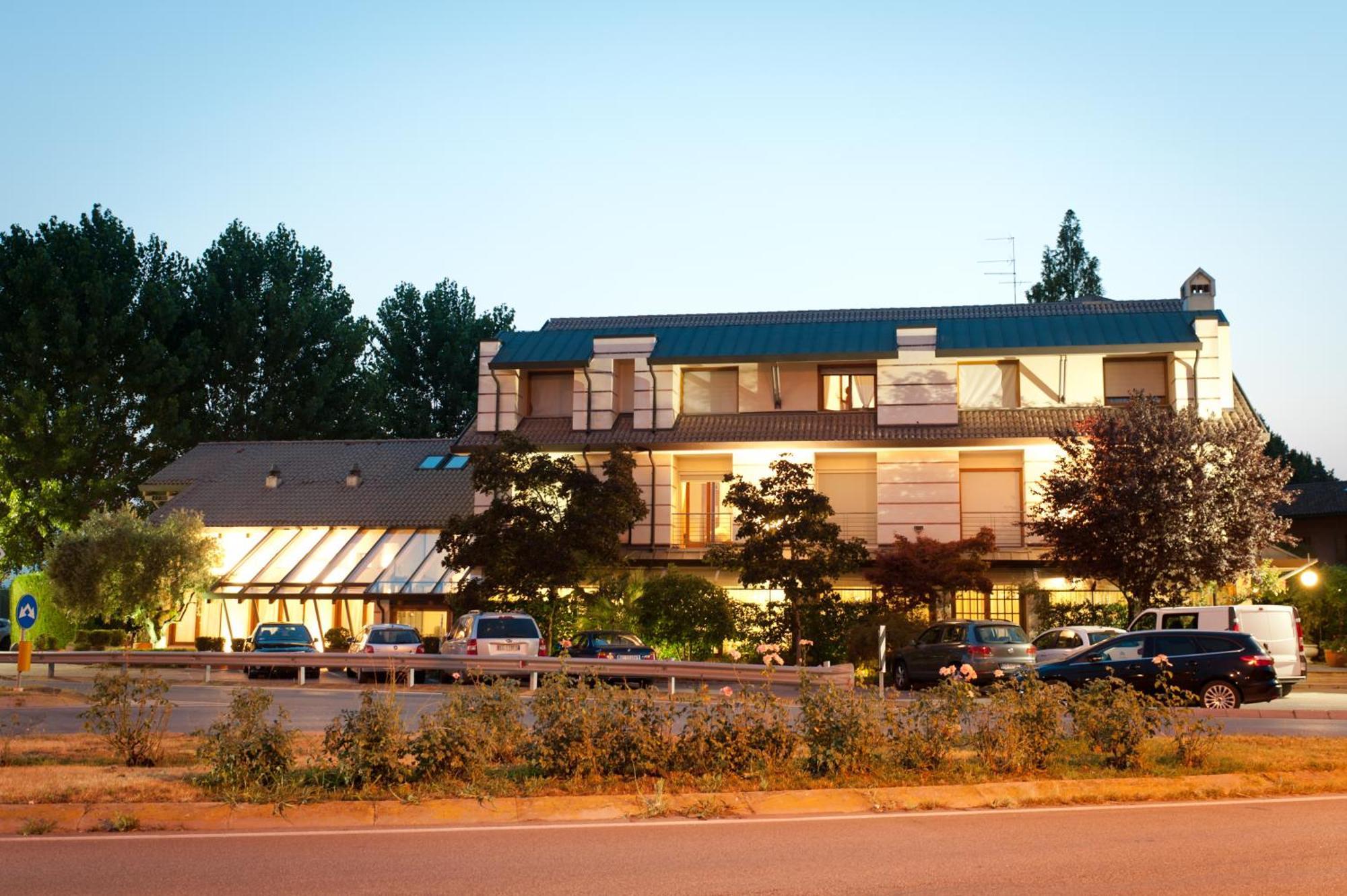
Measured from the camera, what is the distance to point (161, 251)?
224 feet

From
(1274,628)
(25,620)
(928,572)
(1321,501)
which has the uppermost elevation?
(1321,501)

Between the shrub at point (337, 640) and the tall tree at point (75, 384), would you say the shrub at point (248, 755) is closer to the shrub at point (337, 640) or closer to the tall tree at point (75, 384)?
the shrub at point (337, 640)

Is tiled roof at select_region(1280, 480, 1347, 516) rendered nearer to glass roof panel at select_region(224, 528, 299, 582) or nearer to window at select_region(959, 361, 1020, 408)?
window at select_region(959, 361, 1020, 408)

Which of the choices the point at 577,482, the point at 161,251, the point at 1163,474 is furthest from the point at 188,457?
the point at 1163,474

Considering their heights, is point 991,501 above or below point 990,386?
below

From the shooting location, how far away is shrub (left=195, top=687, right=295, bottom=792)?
1234 centimetres

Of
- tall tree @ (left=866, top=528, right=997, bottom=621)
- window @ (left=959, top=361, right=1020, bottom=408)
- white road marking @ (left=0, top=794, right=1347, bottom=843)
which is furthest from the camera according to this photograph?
window @ (left=959, top=361, right=1020, bottom=408)

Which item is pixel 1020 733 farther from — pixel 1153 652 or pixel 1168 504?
pixel 1168 504

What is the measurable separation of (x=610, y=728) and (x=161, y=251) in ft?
202

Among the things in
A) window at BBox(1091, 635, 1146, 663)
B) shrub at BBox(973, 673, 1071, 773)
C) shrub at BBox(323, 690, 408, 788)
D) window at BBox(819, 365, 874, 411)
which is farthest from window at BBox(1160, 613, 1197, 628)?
shrub at BBox(323, 690, 408, 788)

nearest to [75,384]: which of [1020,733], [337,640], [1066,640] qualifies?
[337,640]

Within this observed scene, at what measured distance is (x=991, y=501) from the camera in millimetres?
40156

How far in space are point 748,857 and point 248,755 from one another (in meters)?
4.97

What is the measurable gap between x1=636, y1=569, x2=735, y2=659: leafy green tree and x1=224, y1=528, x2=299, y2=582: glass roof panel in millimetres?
14331
